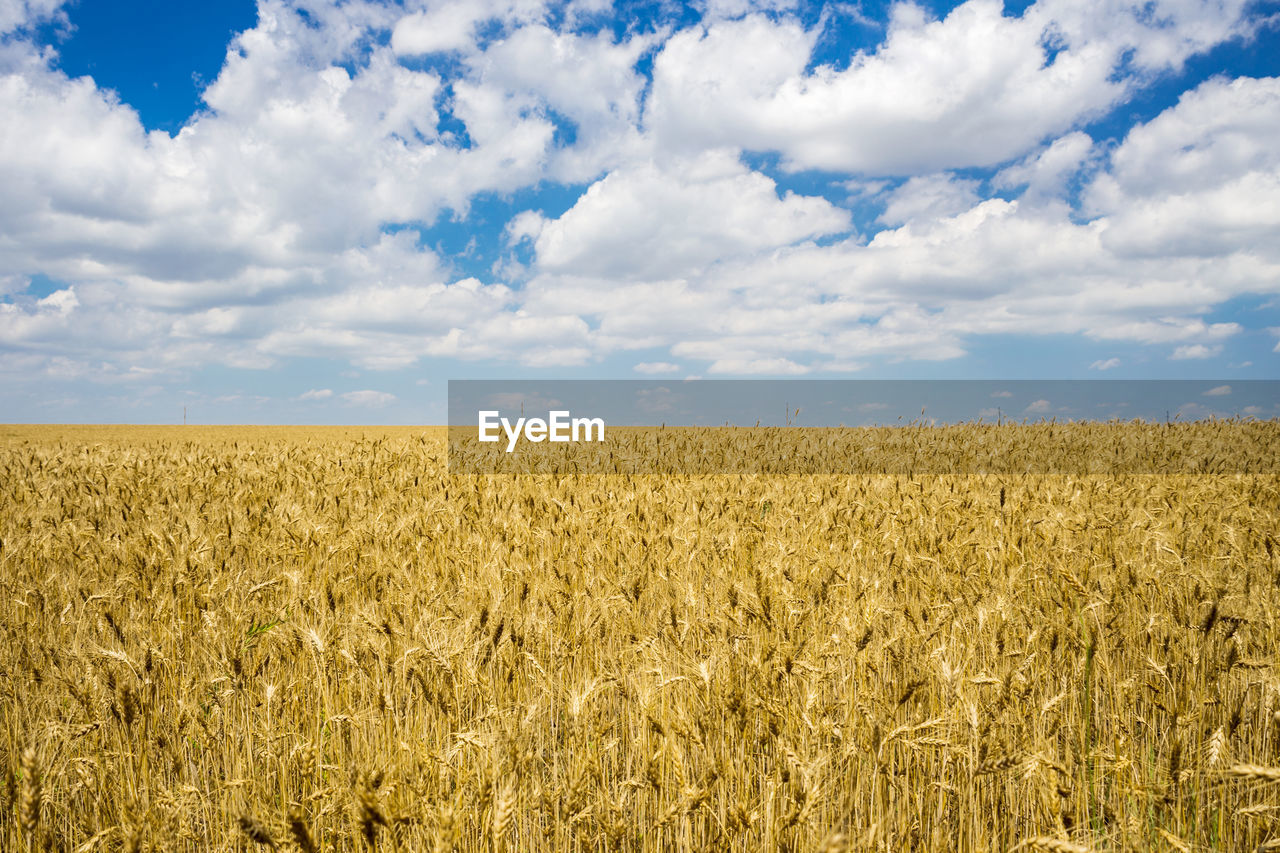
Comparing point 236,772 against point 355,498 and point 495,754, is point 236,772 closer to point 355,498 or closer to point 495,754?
point 495,754

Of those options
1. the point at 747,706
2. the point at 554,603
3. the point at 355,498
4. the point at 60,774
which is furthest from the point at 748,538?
the point at 355,498

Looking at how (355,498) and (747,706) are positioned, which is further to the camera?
(355,498)

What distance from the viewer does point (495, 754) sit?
6.74ft

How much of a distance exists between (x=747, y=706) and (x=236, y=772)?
6.03ft

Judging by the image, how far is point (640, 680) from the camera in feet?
9.52

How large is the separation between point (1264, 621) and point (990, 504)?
9.33 ft

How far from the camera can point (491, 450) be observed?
12352 mm

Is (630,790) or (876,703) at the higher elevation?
(876,703)

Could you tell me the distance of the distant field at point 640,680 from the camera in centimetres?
203

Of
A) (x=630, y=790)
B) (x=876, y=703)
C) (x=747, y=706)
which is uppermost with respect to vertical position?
(x=747, y=706)

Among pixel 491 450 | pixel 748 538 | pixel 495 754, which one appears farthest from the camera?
pixel 491 450

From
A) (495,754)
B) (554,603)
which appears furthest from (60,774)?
(554,603)

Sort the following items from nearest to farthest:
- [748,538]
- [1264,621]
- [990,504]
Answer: [1264,621] → [748,538] → [990,504]

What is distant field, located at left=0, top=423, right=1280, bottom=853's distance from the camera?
2025 mm
